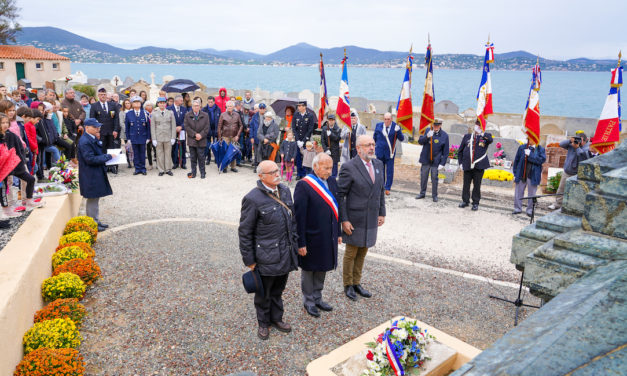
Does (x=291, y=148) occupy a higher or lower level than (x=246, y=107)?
lower

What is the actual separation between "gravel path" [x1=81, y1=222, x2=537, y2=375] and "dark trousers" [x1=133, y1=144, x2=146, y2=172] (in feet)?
17.9

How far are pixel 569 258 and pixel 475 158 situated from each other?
26.4ft

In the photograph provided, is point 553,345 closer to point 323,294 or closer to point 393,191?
point 323,294

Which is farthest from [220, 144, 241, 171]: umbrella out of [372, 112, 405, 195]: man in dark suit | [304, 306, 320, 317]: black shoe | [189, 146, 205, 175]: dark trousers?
[304, 306, 320, 317]: black shoe

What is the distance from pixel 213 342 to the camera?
4965mm

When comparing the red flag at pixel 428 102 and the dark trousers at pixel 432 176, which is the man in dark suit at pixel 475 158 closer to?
the dark trousers at pixel 432 176

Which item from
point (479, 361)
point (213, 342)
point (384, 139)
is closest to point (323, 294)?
point (213, 342)

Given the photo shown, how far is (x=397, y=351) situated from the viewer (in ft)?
13.5

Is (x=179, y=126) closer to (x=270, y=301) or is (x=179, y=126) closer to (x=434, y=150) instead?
(x=434, y=150)

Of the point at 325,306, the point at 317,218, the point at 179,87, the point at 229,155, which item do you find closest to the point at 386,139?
the point at 229,155

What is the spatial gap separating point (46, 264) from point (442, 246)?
6590 mm

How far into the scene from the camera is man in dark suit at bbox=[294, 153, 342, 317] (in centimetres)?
512

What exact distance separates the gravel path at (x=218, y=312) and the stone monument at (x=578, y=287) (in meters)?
2.38

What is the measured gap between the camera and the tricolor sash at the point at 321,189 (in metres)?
5.16
